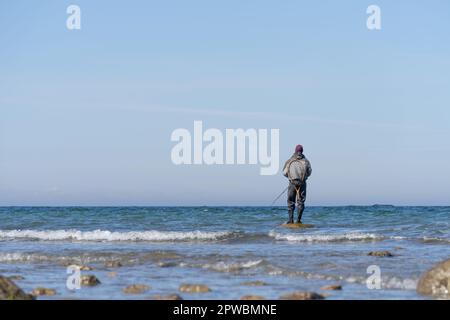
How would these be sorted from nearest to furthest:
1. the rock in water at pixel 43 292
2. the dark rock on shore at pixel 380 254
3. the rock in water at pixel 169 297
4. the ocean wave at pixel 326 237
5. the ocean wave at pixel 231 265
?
the rock in water at pixel 169 297 → the rock in water at pixel 43 292 → the ocean wave at pixel 231 265 → the dark rock on shore at pixel 380 254 → the ocean wave at pixel 326 237

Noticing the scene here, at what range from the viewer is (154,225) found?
24.2 meters

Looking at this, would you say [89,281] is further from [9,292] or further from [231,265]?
[231,265]

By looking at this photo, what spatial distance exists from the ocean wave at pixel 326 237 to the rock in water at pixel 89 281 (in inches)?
313

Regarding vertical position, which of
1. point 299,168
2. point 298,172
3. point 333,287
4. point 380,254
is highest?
point 299,168

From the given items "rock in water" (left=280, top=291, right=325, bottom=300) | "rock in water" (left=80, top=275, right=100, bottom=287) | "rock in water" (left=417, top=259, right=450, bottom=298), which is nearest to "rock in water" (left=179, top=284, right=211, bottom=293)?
"rock in water" (left=280, top=291, right=325, bottom=300)

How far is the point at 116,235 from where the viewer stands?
20.2m

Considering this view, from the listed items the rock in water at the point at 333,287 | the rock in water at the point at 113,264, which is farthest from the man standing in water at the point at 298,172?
the rock in water at the point at 333,287

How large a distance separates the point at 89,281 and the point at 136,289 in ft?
3.29

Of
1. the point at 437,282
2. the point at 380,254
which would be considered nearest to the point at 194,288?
the point at 437,282

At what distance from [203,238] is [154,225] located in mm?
5386

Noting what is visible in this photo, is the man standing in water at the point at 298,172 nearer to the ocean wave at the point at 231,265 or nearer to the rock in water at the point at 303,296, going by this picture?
the ocean wave at the point at 231,265

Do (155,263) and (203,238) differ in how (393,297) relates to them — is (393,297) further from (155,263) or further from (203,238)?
(203,238)

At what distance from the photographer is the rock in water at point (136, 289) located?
9477 mm
